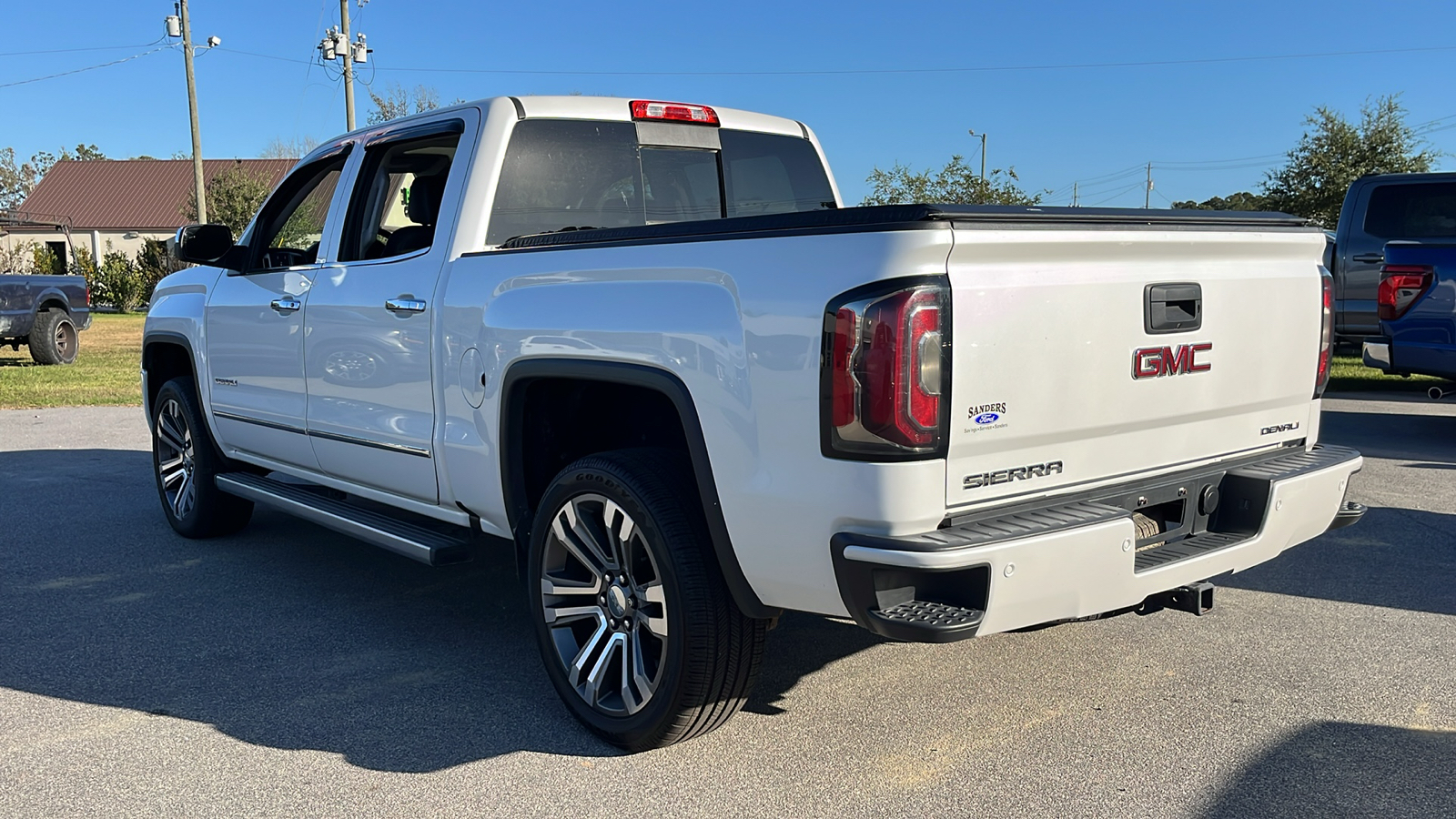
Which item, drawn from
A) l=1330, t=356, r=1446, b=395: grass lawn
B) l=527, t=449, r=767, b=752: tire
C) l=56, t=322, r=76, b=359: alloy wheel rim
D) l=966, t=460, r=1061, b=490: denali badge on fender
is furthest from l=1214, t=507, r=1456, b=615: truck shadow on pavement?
l=56, t=322, r=76, b=359: alloy wheel rim

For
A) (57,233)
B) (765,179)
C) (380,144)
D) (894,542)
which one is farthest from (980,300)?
(57,233)

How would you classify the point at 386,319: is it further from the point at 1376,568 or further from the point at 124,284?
the point at 124,284

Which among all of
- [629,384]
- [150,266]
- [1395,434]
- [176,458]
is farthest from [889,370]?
[150,266]

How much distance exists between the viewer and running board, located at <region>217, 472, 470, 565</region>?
4168mm

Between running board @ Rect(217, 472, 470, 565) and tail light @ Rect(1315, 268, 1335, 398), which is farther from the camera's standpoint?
running board @ Rect(217, 472, 470, 565)

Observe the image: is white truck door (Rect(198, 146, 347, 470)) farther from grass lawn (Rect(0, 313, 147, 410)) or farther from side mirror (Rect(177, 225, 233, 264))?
grass lawn (Rect(0, 313, 147, 410))

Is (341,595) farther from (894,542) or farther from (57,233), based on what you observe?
(57,233)

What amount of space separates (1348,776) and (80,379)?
639 inches

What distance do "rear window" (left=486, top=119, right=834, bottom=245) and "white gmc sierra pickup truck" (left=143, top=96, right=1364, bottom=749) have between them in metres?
0.02

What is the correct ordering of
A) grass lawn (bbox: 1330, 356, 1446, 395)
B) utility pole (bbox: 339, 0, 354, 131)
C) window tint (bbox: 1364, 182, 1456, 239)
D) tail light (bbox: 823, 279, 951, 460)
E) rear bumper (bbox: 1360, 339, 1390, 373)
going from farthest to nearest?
utility pole (bbox: 339, 0, 354, 131)
grass lawn (bbox: 1330, 356, 1446, 395)
window tint (bbox: 1364, 182, 1456, 239)
rear bumper (bbox: 1360, 339, 1390, 373)
tail light (bbox: 823, 279, 951, 460)

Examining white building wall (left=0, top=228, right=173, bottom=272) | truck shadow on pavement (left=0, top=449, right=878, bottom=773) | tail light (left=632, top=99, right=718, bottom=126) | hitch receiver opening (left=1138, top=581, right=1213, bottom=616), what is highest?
white building wall (left=0, top=228, right=173, bottom=272)

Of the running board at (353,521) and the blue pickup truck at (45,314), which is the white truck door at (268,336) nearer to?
the running board at (353,521)

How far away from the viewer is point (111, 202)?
62.7 meters

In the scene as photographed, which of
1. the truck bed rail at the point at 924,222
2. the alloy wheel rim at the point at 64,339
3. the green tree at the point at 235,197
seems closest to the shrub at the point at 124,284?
the green tree at the point at 235,197
